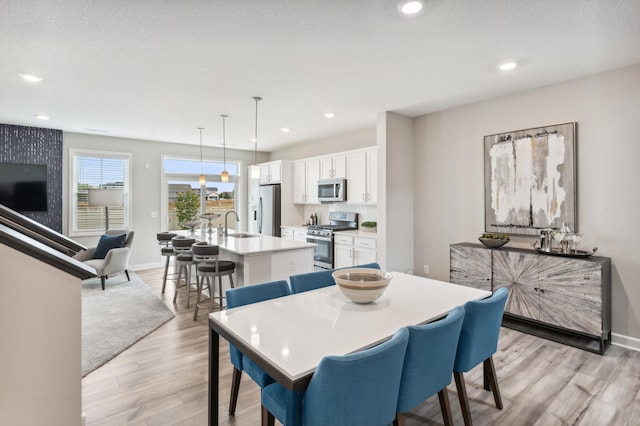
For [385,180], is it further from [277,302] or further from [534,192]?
[277,302]

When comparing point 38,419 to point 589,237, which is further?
point 589,237

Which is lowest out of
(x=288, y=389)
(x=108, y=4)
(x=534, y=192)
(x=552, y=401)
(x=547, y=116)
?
(x=552, y=401)

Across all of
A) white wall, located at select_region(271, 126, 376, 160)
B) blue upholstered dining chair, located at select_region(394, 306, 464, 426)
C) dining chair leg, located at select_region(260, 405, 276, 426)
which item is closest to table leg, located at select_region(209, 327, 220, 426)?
dining chair leg, located at select_region(260, 405, 276, 426)

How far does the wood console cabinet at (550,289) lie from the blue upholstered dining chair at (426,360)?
216cm

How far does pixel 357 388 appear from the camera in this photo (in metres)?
1.22

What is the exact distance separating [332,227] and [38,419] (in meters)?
4.60

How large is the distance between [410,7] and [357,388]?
7.30 ft

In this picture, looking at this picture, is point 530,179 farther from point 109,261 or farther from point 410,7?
point 109,261

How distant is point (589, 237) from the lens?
331 cm

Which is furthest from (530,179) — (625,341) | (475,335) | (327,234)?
(327,234)

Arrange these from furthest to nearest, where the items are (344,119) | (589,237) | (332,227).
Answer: (332,227) < (344,119) < (589,237)

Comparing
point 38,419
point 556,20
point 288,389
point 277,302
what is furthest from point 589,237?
→ point 38,419

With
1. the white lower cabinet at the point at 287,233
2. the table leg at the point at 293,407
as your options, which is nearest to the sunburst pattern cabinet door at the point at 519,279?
the table leg at the point at 293,407

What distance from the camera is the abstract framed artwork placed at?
342 cm
